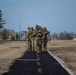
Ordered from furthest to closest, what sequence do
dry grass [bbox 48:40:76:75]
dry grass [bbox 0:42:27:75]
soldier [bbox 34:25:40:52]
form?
1. soldier [bbox 34:25:40:52]
2. dry grass [bbox 48:40:76:75]
3. dry grass [bbox 0:42:27:75]

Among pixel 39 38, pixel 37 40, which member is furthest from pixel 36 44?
pixel 39 38

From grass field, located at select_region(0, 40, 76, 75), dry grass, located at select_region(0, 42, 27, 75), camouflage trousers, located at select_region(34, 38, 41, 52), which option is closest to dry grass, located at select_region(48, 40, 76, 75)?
grass field, located at select_region(0, 40, 76, 75)

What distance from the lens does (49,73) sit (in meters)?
17.2

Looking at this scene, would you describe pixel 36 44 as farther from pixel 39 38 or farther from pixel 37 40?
pixel 39 38

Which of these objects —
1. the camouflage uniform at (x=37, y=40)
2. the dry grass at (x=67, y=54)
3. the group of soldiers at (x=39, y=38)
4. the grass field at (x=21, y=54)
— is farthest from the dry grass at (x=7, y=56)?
the dry grass at (x=67, y=54)

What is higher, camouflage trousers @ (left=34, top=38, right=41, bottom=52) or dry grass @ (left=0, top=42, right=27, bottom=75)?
camouflage trousers @ (left=34, top=38, right=41, bottom=52)

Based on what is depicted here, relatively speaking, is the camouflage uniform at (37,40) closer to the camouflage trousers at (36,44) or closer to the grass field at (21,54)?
the camouflage trousers at (36,44)

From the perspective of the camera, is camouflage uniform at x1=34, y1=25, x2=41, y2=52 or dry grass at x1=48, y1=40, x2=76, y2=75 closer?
dry grass at x1=48, y1=40, x2=76, y2=75

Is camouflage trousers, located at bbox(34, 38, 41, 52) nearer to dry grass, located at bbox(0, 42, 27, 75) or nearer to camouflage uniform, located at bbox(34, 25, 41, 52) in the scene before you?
camouflage uniform, located at bbox(34, 25, 41, 52)

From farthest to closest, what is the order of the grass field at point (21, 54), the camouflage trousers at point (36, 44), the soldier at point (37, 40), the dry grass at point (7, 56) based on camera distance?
the camouflage trousers at point (36, 44)
the soldier at point (37, 40)
the grass field at point (21, 54)
the dry grass at point (7, 56)

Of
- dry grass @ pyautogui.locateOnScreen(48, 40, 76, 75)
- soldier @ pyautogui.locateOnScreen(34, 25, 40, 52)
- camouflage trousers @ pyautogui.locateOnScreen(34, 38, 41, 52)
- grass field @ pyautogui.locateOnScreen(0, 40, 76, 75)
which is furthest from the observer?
camouflage trousers @ pyautogui.locateOnScreen(34, 38, 41, 52)

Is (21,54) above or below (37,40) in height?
below

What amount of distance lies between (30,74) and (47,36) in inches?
904

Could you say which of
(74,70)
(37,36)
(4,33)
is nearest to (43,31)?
(37,36)
